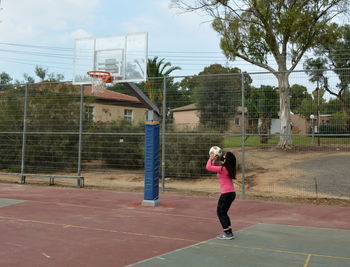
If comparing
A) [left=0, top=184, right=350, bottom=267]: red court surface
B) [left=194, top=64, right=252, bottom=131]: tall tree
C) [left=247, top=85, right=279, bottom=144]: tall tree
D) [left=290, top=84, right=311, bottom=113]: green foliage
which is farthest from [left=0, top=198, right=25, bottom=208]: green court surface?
[left=290, top=84, right=311, bottom=113]: green foliage

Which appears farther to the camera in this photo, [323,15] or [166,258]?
[323,15]

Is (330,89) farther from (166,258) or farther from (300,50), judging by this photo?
(300,50)

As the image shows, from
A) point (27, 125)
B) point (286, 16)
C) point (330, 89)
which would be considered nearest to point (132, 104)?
point (27, 125)

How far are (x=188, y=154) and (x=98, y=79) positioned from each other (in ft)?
14.6

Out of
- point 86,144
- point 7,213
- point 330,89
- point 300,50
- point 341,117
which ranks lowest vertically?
point 7,213

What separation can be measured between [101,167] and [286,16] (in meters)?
14.4

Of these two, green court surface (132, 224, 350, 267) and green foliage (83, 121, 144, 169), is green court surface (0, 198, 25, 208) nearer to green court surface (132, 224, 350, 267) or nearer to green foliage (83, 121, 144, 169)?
green foliage (83, 121, 144, 169)

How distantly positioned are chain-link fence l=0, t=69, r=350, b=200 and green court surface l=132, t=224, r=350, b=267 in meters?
4.21

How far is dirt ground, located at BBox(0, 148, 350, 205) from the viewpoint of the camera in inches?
446

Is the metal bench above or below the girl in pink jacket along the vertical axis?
below

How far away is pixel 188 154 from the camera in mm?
13617

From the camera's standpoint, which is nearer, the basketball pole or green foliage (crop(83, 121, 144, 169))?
the basketball pole

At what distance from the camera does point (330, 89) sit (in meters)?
10.2

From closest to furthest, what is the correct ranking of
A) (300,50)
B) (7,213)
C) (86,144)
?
1. (7,213)
2. (86,144)
3. (300,50)
